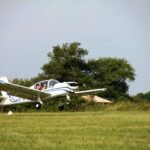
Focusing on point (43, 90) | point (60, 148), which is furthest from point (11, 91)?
point (60, 148)

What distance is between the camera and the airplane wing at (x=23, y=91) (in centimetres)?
4012

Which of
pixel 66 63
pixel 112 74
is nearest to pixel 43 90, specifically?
pixel 66 63

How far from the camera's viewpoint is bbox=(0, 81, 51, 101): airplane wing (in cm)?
4012

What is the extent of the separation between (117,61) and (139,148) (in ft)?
307

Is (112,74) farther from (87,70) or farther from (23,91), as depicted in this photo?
(23,91)

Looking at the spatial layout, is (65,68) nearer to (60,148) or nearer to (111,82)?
(111,82)

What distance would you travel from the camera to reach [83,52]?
88.1 meters

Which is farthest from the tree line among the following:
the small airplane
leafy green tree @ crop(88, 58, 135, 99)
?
the small airplane

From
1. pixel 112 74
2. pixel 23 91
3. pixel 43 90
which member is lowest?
pixel 23 91

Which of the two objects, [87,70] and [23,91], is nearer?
[23,91]

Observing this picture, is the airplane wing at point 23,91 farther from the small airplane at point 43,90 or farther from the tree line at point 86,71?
the tree line at point 86,71

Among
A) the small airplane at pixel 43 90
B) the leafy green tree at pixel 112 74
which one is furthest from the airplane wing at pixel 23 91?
the leafy green tree at pixel 112 74

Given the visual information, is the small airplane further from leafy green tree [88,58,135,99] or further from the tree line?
leafy green tree [88,58,135,99]

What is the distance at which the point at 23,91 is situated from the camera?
41.4 m
